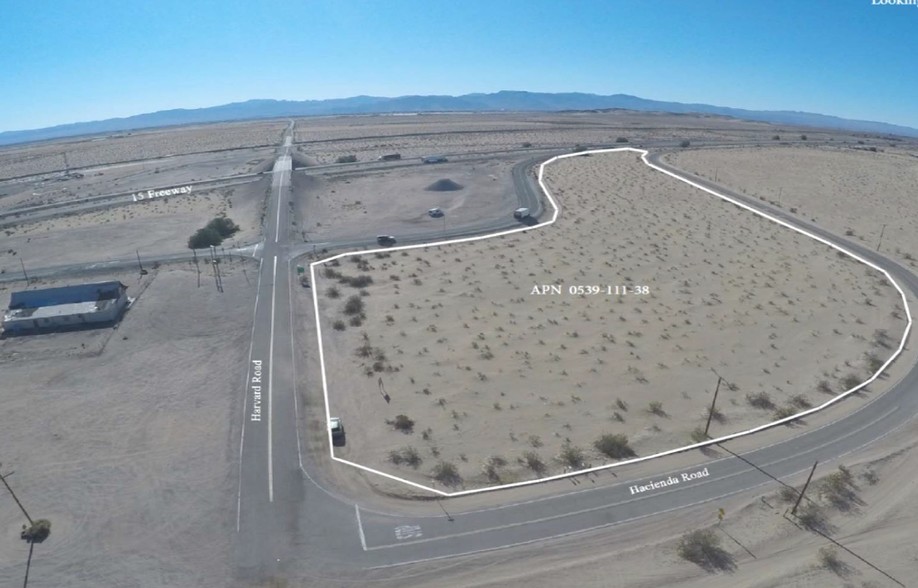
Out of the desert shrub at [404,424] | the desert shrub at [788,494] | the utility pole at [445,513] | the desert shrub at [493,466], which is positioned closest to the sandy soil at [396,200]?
the desert shrub at [404,424]

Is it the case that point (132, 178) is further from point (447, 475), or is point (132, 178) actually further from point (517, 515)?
point (517, 515)

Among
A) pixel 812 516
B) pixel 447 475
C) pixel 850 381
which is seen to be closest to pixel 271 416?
pixel 447 475

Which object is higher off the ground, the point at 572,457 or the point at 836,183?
the point at 836,183

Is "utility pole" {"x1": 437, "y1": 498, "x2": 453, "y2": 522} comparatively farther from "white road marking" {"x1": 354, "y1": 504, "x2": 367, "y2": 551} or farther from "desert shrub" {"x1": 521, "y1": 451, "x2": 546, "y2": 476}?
"desert shrub" {"x1": 521, "y1": 451, "x2": 546, "y2": 476}

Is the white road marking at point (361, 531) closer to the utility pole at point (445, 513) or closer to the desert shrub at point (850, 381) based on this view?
the utility pole at point (445, 513)

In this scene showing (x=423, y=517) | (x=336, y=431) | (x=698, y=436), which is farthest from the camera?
(x=336, y=431)

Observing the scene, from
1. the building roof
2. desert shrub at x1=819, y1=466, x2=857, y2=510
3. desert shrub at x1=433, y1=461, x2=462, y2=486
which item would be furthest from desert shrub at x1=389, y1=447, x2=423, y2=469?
the building roof
